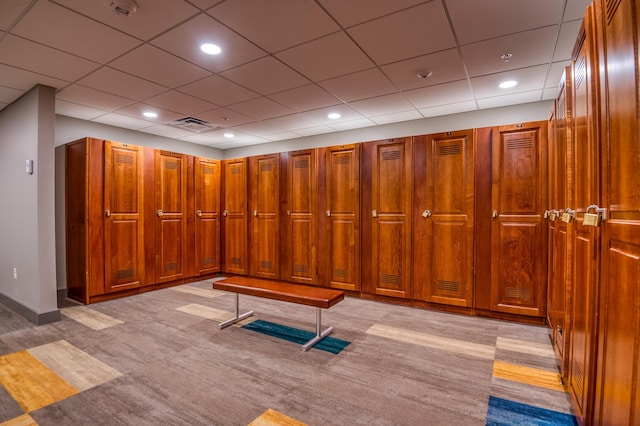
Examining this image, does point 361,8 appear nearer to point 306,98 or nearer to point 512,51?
point 512,51

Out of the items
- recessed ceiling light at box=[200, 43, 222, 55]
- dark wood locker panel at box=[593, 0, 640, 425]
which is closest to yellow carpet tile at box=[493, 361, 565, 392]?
dark wood locker panel at box=[593, 0, 640, 425]

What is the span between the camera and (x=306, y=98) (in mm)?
4340

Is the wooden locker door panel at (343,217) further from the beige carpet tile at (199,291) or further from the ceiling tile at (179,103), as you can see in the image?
the ceiling tile at (179,103)

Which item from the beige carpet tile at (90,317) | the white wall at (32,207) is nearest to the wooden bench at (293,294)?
the beige carpet tile at (90,317)

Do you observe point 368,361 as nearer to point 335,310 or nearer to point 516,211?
point 335,310

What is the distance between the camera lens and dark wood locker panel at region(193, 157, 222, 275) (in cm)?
614

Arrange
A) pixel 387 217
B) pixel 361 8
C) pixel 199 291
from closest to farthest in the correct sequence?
pixel 361 8
pixel 387 217
pixel 199 291

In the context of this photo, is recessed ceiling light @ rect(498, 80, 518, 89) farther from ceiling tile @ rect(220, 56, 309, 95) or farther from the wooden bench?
the wooden bench

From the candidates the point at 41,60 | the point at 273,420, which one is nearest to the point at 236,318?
the point at 273,420

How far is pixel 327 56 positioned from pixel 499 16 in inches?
60.1

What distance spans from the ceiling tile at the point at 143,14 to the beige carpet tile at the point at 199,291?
3.79 m

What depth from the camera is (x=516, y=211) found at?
3793mm

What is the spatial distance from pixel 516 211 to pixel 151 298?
5.42 m

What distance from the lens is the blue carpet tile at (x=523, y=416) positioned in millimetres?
1963
